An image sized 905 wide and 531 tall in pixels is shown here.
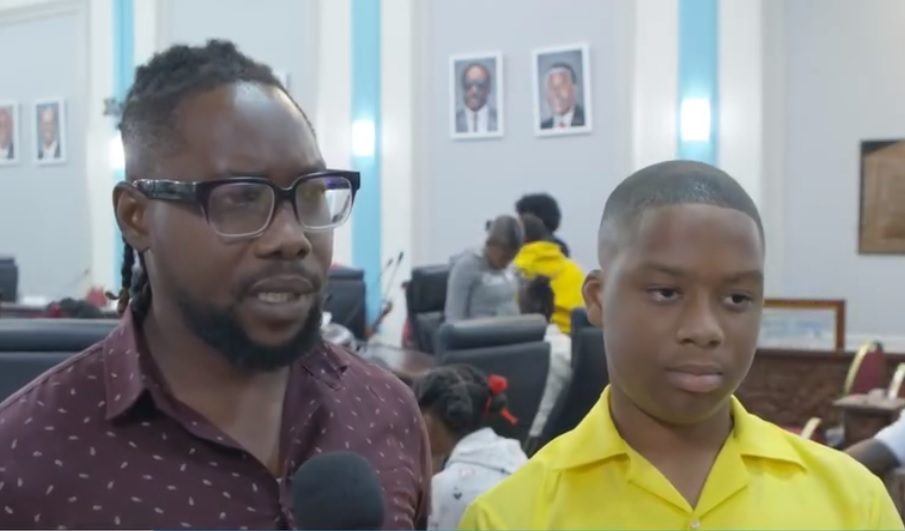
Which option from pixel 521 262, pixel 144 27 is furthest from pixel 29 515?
pixel 144 27

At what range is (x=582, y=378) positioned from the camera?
3676 mm

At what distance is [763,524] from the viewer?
1076 millimetres

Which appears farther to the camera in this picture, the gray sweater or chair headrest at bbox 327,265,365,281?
chair headrest at bbox 327,265,365,281

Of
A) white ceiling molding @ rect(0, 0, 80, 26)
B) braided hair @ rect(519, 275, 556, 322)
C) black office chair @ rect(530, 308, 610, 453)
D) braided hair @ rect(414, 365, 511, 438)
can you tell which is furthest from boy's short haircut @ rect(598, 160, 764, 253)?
white ceiling molding @ rect(0, 0, 80, 26)

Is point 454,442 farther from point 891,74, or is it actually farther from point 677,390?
point 891,74

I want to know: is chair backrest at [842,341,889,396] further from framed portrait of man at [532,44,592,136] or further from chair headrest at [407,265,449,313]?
framed portrait of man at [532,44,592,136]

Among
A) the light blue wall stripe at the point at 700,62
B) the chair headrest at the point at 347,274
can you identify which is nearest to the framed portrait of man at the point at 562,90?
the light blue wall stripe at the point at 700,62

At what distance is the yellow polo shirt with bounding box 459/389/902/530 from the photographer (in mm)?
1080

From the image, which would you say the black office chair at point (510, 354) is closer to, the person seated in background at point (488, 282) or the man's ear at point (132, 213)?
the person seated in background at point (488, 282)

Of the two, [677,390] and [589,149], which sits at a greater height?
[589,149]

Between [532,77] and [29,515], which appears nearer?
[29,515]

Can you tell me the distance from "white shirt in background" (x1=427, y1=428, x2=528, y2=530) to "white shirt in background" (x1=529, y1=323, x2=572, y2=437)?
1.29 metres

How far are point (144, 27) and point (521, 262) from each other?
530 cm

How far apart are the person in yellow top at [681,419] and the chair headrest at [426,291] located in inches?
202
